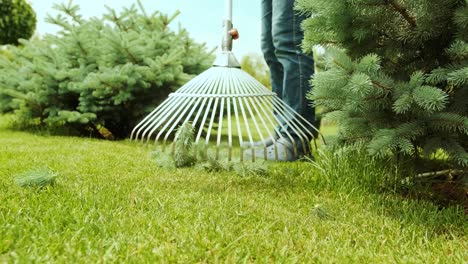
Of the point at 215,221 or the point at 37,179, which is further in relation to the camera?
the point at 37,179

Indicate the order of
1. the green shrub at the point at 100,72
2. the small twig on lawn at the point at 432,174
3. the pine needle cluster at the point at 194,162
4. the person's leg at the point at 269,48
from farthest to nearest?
the green shrub at the point at 100,72
the person's leg at the point at 269,48
the pine needle cluster at the point at 194,162
the small twig on lawn at the point at 432,174

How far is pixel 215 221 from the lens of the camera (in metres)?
1.51

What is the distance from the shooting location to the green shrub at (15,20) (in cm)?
1063

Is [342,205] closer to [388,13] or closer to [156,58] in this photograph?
[388,13]

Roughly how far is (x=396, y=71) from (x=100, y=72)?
3.12 meters

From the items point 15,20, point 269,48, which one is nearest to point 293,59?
point 269,48

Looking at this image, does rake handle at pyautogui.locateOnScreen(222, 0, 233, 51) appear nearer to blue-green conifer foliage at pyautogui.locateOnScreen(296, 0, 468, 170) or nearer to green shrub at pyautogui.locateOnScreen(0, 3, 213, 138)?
blue-green conifer foliage at pyautogui.locateOnScreen(296, 0, 468, 170)

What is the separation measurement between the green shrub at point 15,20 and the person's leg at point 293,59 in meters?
9.71

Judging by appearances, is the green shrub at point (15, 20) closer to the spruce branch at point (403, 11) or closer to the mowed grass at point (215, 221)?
the mowed grass at point (215, 221)

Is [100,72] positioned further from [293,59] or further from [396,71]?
[396,71]

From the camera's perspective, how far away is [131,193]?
6.09 ft

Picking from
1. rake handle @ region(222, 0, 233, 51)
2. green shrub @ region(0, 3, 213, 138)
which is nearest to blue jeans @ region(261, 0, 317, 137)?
rake handle @ region(222, 0, 233, 51)

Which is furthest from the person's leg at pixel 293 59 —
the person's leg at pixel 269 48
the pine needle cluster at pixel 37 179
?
the pine needle cluster at pixel 37 179

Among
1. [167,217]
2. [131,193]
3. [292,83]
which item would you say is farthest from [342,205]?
[292,83]
